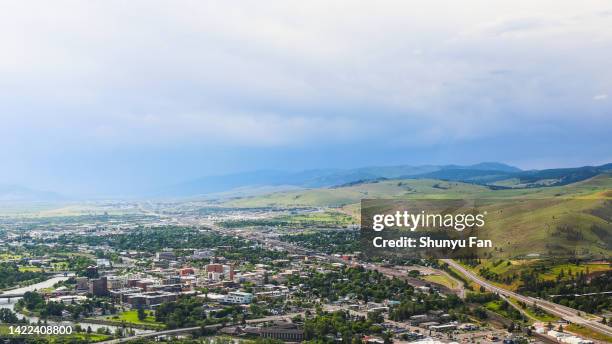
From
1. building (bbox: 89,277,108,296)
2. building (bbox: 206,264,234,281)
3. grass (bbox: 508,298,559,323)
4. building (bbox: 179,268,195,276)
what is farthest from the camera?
building (bbox: 179,268,195,276)

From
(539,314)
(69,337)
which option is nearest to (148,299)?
(69,337)

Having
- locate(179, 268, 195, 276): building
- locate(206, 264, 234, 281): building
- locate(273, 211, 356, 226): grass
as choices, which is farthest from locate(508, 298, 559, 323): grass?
locate(273, 211, 356, 226): grass

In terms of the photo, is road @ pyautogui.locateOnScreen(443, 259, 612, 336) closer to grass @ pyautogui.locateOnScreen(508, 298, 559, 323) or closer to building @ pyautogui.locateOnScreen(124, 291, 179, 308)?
grass @ pyautogui.locateOnScreen(508, 298, 559, 323)

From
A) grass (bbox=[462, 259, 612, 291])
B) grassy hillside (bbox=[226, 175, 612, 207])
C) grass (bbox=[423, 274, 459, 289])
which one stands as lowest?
grass (bbox=[423, 274, 459, 289])

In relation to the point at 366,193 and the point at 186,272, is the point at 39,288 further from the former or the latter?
the point at 366,193

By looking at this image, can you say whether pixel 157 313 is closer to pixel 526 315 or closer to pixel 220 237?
pixel 526 315

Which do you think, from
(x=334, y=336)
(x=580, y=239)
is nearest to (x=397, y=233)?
(x=334, y=336)

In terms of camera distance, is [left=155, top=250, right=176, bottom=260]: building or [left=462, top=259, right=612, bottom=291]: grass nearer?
[left=462, top=259, right=612, bottom=291]: grass
